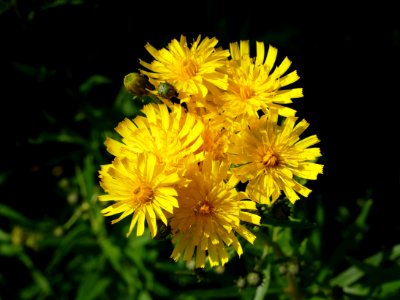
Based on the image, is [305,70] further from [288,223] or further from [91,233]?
[91,233]

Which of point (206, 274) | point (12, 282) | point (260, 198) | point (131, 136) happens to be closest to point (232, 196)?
point (260, 198)

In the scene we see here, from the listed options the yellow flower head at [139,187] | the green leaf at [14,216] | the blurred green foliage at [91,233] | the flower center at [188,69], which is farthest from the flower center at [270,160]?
the green leaf at [14,216]

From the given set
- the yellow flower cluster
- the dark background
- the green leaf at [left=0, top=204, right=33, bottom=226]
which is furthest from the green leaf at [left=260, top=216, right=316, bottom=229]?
the green leaf at [left=0, top=204, right=33, bottom=226]

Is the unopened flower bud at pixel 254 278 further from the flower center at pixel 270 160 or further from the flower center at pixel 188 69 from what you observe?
the flower center at pixel 188 69

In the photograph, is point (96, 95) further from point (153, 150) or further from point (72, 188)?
point (153, 150)

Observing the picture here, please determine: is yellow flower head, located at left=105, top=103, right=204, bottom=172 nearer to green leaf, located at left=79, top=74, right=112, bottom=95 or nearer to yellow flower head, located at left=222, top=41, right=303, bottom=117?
yellow flower head, located at left=222, top=41, right=303, bottom=117

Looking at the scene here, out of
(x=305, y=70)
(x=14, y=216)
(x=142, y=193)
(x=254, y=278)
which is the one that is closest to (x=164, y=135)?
(x=142, y=193)
